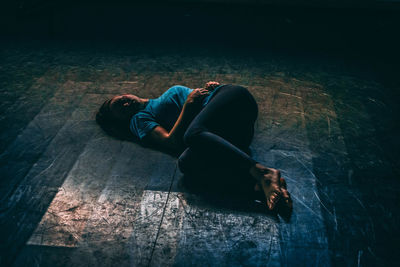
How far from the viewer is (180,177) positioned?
232 centimetres

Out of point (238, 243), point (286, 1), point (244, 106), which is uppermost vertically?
point (286, 1)

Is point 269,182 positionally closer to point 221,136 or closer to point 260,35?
point 221,136

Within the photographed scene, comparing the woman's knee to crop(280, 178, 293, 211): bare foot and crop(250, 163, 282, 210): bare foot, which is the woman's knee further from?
crop(280, 178, 293, 211): bare foot

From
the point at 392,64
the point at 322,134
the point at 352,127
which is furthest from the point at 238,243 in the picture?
the point at 392,64

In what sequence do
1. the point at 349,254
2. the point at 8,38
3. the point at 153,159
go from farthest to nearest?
the point at 8,38 → the point at 153,159 → the point at 349,254

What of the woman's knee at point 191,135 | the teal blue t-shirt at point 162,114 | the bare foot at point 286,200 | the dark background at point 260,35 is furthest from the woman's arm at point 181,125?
the dark background at point 260,35

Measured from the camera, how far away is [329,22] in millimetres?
4547

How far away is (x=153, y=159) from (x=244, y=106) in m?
0.83

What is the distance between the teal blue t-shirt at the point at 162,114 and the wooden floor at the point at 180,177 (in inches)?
6.9

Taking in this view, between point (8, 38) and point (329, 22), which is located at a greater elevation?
point (329, 22)

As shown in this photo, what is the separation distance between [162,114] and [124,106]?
1.11ft

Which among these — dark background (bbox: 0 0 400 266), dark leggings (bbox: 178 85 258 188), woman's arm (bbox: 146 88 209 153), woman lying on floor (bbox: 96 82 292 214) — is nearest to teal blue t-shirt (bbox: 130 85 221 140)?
woman lying on floor (bbox: 96 82 292 214)

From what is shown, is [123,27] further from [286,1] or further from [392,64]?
[392,64]

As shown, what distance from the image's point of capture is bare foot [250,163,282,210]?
6.58ft
